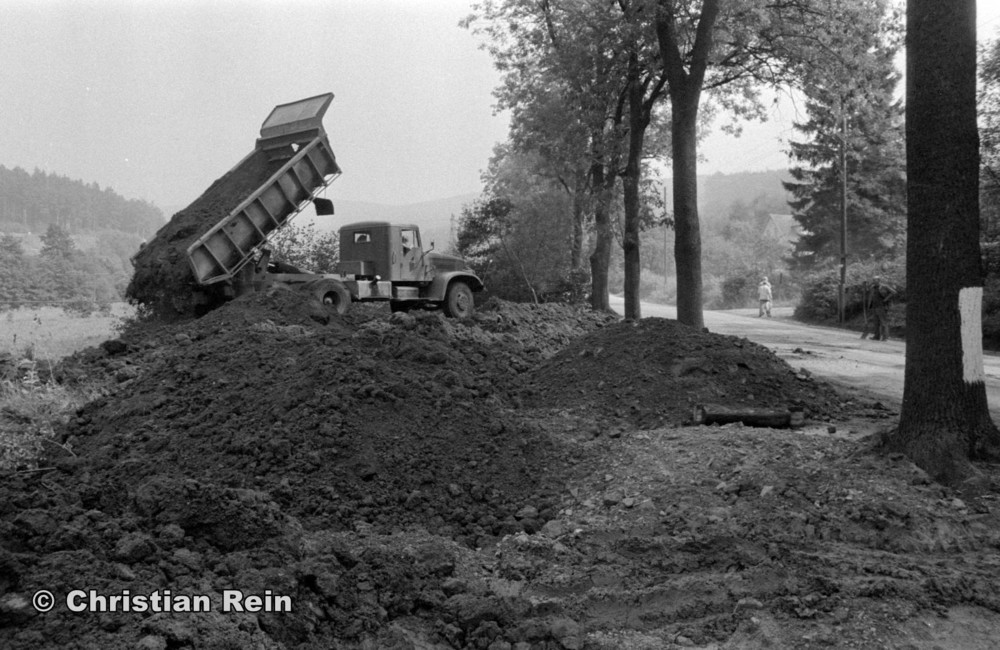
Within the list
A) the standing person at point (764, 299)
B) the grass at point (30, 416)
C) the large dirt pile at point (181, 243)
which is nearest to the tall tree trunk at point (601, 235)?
the large dirt pile at point (181, 243)

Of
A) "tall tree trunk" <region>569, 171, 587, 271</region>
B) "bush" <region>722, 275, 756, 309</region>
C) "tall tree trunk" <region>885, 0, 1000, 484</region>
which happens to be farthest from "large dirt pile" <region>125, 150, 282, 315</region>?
"bush" <region>722, 275, 756, 309</region>

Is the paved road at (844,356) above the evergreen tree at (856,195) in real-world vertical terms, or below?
below

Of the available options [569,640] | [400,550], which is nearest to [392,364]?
[400,550]

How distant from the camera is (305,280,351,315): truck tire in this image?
15258mm

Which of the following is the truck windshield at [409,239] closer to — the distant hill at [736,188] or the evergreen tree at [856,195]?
the evergreen tree at [856,195]

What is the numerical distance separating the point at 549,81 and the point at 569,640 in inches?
742

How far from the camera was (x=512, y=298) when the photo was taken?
2564 centimetres

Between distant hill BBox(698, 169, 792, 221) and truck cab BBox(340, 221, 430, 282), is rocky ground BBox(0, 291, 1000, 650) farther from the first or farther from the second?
distant hill BBox(698, 169, 792, 221)

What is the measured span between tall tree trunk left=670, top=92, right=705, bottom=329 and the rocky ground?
4.75m

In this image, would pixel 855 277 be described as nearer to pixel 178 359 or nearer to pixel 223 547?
pixel 178 359

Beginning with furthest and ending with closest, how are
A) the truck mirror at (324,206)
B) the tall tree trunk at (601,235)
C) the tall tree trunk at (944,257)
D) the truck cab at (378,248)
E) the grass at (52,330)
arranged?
the tall tree trunk at (601,235), the truck cab at (378,248), the truck mirror at (324,206), the grass at (52,330), the tall tree trunk at (944,257)

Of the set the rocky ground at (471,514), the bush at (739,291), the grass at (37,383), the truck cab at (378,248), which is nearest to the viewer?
the rocky ground at (471,514)

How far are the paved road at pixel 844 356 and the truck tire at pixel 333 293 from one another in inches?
353

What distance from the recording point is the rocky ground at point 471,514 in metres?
3.57
